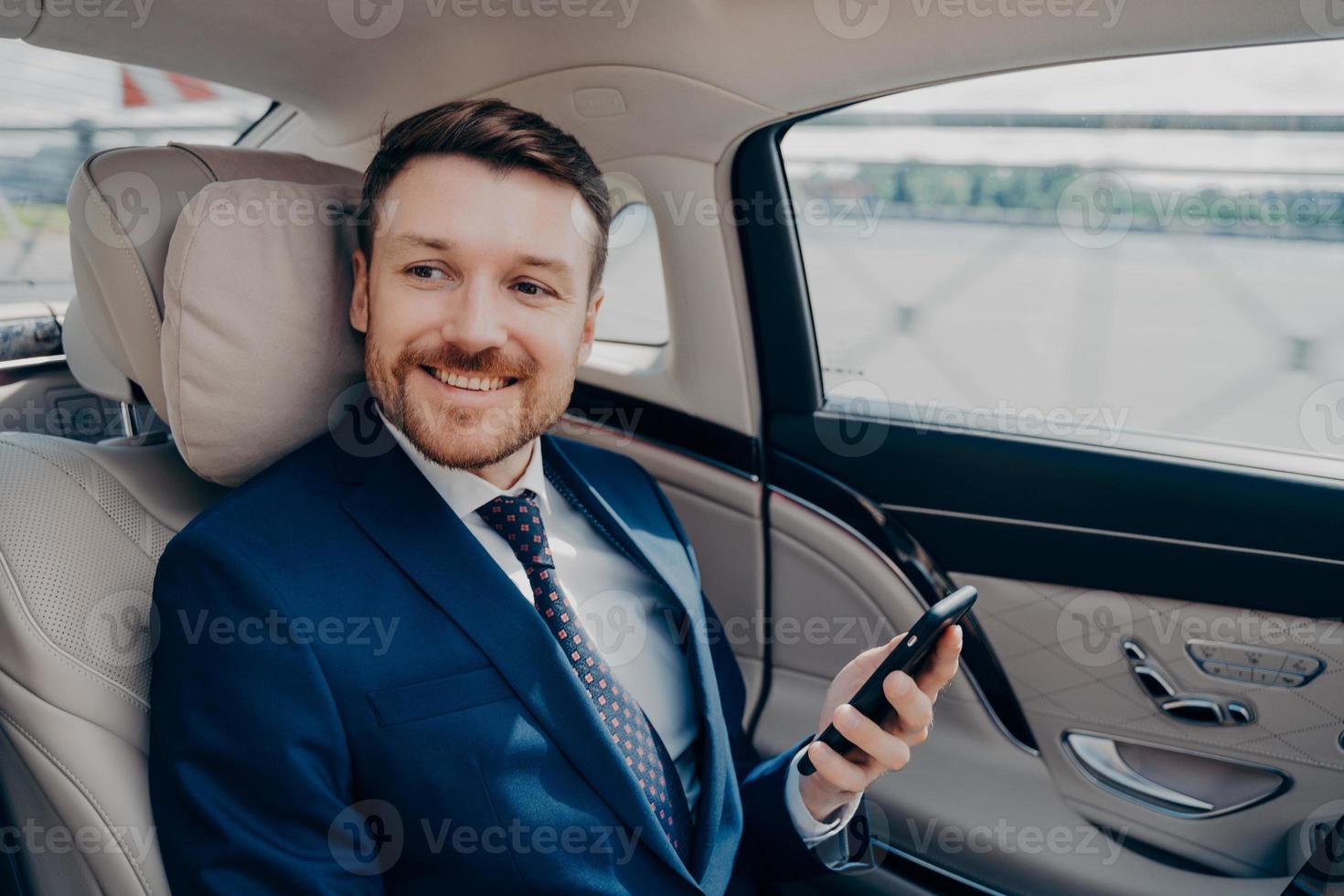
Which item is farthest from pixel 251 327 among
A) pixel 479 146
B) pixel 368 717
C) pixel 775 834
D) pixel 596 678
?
pixel 775 834

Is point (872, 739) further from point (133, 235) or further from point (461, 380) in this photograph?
point (133, 235)

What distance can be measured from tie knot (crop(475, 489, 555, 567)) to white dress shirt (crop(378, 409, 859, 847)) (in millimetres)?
15

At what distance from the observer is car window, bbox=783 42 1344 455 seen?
6.06 ft

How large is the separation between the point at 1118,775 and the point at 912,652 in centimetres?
89

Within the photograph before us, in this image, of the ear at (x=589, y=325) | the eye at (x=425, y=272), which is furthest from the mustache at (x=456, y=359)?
the ear at (x=589, y=325)

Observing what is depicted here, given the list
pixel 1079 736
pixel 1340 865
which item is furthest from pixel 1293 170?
pixel 1340 865

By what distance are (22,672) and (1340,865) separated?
1727 mm

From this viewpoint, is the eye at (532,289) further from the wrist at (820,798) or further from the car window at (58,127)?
the car window at (58,127)

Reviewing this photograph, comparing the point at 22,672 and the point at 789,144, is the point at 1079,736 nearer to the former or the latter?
the point at 789,144

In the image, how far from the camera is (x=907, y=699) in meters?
1.21

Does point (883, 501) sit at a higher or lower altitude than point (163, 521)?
lower

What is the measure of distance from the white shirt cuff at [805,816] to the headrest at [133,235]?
1.03 meters

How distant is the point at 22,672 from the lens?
1.13 meters

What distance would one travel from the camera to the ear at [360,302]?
1370 mm
